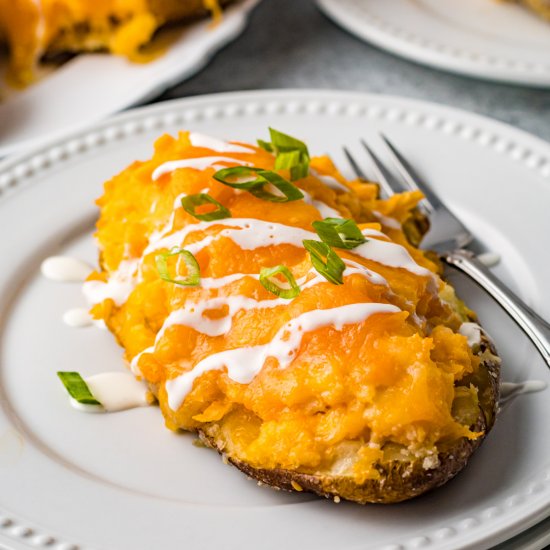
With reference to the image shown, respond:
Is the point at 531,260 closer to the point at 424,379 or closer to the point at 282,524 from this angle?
the point at 424,379

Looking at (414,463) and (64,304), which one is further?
(64,304)

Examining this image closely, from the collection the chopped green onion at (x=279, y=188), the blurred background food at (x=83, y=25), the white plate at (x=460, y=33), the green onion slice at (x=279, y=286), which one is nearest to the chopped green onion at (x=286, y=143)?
the chopped green onion at (x=279, y=188)

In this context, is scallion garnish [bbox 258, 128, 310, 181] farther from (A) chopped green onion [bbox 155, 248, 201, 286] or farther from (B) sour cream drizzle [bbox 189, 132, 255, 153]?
(A) chopped green onion [bbox 155, 248, 201, 286]

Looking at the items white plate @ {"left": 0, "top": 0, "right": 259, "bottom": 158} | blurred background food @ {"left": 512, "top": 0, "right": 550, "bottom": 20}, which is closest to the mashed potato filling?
white plate @ {"left": 0, "top": 0, "right": 259, "bottom": 158}

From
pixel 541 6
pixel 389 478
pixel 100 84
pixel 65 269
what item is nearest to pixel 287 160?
pixel 65 269

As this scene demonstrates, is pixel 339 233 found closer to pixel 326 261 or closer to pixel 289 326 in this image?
pixel 326 261

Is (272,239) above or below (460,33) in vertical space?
above

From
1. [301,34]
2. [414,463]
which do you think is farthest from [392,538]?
[301,34]
